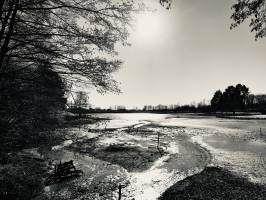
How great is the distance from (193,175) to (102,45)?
1147 cm

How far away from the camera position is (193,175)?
16531 millimetres

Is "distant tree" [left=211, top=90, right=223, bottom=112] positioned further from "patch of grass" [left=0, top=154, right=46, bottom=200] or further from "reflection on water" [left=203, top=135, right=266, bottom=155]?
"patch of grass" [left=0, top=154, right=46, bottom=200]

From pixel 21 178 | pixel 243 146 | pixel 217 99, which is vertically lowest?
pixel 21 178

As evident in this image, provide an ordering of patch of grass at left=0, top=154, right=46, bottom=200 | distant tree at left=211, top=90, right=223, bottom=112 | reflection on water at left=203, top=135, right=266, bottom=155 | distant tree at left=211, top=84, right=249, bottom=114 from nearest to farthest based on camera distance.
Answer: patch of grass at left=0, top=154, right=46, bottom=200, reflection on water at left=203, top=135, right=266, bottom=155, distant tree at left=211, top=84, right=249, bottom=114, distant tree at left=211, top=90, right=223, bottom=112

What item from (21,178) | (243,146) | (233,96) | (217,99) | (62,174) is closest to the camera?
(21,178)

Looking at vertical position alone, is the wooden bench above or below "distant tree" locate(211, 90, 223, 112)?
below

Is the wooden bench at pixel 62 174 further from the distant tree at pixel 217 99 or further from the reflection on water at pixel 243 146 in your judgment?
the distant tree at pixel 217 99

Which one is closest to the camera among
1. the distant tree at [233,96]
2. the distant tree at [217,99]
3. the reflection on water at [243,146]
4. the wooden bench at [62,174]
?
the wooden bench at [62,174]

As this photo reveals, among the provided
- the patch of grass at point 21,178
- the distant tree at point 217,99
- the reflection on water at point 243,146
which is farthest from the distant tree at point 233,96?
the patch of grass at point 21,178

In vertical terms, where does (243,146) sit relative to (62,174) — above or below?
above

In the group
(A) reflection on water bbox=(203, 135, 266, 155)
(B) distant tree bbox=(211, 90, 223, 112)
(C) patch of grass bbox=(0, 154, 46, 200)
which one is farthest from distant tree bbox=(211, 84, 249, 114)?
(C) patch of grass bbox=(0, 154, 46, 200)

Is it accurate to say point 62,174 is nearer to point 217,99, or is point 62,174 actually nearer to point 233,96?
point 233,96

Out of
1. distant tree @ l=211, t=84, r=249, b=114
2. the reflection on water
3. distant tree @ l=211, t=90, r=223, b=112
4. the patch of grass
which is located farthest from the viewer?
distant tree @ l=211, t=90, r=223, b=112

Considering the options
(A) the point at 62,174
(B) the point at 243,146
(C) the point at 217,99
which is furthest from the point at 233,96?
(A) the point at 62,174
